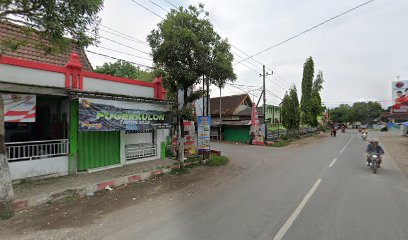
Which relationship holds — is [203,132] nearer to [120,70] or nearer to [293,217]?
[293,217]

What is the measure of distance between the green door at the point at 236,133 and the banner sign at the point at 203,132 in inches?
494

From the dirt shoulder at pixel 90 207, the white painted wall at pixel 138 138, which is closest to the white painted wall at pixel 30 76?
the white painted wall at pixel 138 138

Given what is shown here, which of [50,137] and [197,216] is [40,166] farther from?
[197,216]

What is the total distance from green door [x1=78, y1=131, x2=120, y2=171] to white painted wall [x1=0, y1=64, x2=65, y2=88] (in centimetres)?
214

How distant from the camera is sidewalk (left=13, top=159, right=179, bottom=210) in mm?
6309

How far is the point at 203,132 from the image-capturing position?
1264 cm

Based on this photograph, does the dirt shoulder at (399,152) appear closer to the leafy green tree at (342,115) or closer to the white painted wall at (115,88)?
the white painted wall at (115,88)

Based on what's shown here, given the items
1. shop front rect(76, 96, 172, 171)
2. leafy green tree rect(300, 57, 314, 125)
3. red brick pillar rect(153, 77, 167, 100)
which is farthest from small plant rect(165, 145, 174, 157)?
leafy green tree rect(300, 57, 314, 125)

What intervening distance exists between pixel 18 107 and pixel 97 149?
318cm

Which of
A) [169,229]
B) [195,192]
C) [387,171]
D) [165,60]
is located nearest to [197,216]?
[169,229]

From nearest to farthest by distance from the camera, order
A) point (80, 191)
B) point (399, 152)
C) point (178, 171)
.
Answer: point (80, 191) < point (178, 171) < point (399, 152)

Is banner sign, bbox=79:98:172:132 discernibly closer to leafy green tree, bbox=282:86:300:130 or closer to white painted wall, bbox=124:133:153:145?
white painted wall, bbox=124:133:153:145

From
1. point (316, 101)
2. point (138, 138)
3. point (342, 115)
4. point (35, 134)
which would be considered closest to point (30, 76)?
point (35, 134)

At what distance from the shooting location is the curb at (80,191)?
602 cm
